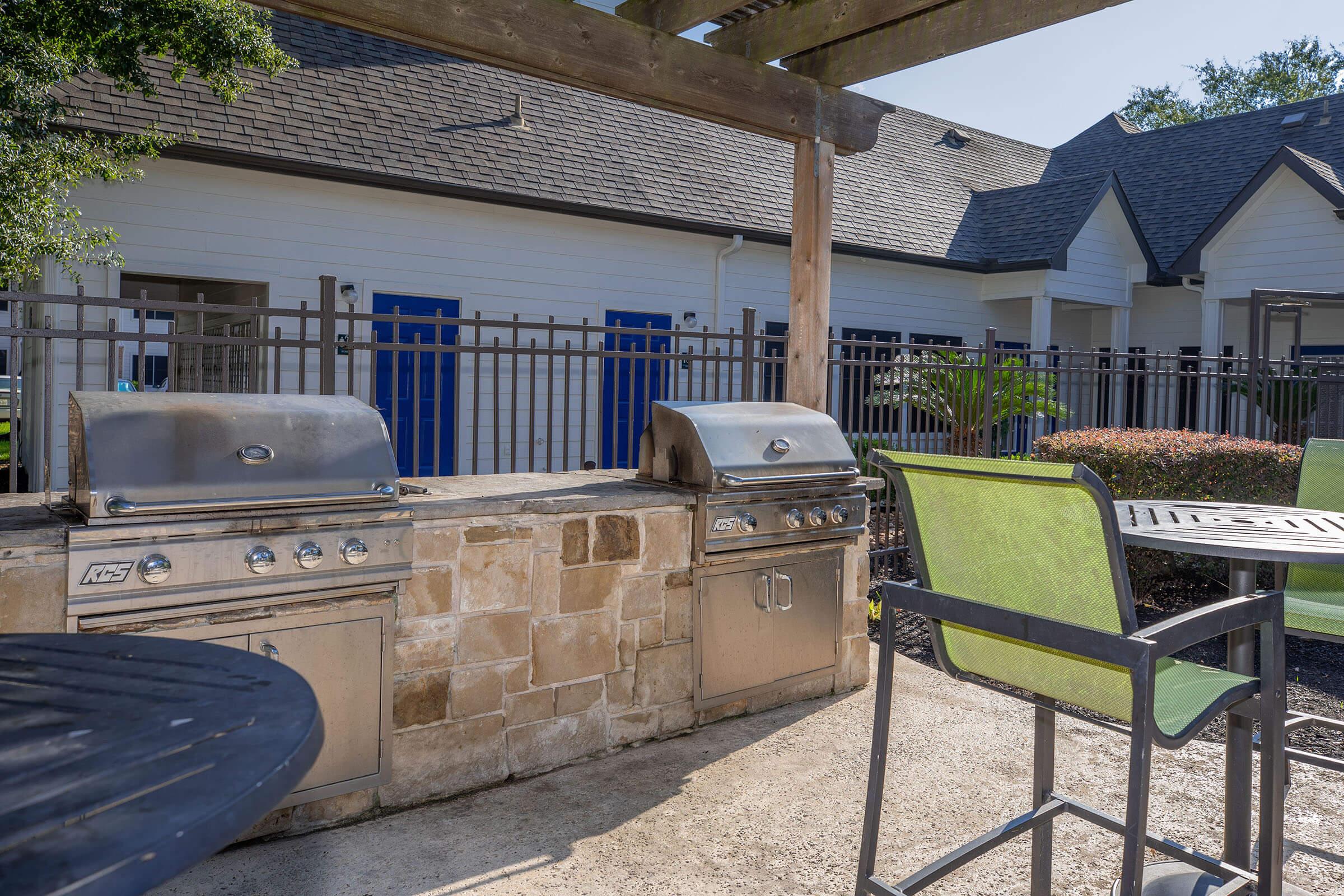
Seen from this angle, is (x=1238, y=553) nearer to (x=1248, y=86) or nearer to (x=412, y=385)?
(x=412, y=385)

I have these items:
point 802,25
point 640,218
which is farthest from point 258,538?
point 640,218

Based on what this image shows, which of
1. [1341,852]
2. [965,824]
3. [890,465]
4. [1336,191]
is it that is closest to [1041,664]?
[890,465]

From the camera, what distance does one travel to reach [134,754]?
1068mm

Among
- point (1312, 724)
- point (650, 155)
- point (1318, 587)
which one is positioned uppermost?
point (650, 155)

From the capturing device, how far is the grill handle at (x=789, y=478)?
3707 mm

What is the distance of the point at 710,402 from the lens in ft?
13.1

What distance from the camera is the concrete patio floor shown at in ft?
8.80

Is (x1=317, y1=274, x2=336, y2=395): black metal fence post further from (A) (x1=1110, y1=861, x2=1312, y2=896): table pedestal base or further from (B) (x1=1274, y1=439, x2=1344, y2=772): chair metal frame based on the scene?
(B) (x1=1274, y1=439, x2=1344, y2=772): chair metal frame

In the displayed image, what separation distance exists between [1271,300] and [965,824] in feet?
29.4

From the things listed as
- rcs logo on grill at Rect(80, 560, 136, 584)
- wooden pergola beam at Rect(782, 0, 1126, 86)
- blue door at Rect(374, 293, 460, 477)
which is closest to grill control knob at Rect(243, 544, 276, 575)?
rcs logo on grill at Rect(80, 560, 136, 584)

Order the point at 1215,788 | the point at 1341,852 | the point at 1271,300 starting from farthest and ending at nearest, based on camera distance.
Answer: the point at 1271,300 < the point at 1215,788 < the point at 1341,852

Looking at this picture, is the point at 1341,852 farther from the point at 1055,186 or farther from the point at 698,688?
the point at 1055,186

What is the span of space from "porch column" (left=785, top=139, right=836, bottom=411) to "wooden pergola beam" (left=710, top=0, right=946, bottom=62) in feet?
1.71

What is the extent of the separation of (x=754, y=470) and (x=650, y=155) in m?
8.26
